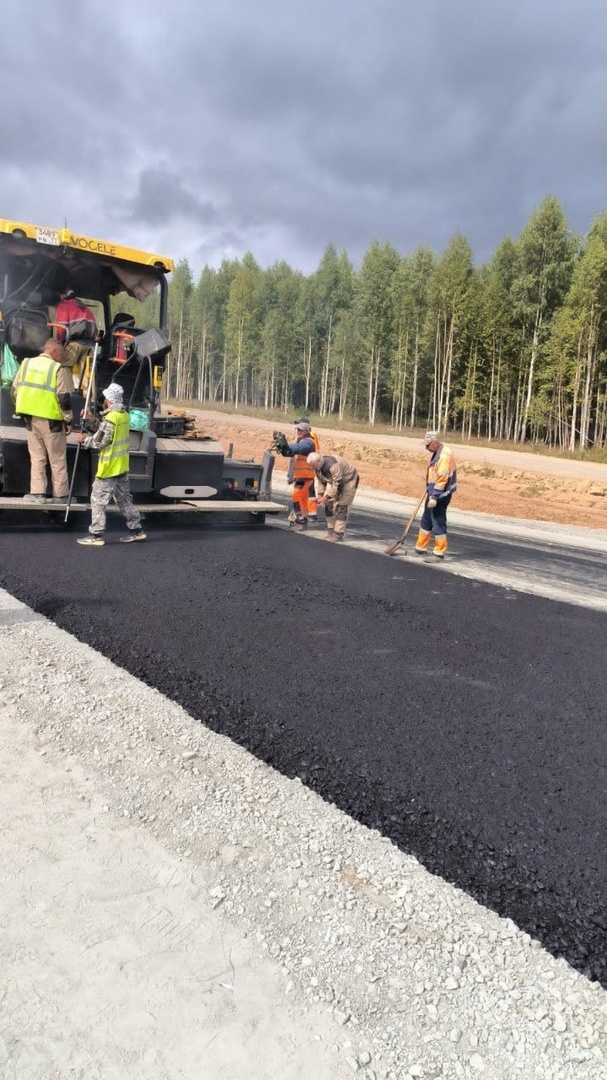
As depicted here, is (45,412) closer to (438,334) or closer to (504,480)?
(504,480)

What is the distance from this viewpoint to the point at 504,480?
19656 millimetres

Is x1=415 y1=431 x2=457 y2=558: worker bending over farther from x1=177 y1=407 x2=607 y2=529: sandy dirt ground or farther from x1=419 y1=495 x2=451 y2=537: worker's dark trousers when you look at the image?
x1=177 y1=407 x2=607 y2=529: sandy dirt ground

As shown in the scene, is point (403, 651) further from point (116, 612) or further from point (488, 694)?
point (116, 612)

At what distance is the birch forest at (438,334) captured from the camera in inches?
A: 1374

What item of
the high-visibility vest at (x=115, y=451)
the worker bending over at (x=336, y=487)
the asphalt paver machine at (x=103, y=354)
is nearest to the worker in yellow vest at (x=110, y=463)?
the high-visibility vest at (x=115, y=451)

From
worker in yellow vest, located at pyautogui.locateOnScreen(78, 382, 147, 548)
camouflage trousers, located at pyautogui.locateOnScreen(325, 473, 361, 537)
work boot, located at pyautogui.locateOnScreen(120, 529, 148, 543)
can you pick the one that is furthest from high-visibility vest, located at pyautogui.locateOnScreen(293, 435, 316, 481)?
worker in yellow vest, located at pyautogui.locateOnScreen(78, 382, 147, 548)

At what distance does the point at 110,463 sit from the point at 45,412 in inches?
32.5

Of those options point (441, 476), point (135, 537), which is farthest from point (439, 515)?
point (135, 537)

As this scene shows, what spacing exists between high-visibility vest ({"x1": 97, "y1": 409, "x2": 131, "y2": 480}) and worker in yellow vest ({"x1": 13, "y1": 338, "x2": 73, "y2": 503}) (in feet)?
1.61

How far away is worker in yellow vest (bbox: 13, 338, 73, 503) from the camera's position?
7.20m

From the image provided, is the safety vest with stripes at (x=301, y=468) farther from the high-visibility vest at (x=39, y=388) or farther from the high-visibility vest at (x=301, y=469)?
the high-visibility vest at (x=39, y=388)

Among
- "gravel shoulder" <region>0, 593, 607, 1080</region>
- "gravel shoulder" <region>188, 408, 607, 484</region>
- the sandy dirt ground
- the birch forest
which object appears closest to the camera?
Answer: "gravel shoulder" <region>0, 593, 607, 1080</region>

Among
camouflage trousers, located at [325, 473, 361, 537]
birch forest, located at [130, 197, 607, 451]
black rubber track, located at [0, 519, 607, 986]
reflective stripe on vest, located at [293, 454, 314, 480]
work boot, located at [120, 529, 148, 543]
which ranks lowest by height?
black rubber track, located at [0, 519, 607, 986]

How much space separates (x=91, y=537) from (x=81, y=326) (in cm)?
239
